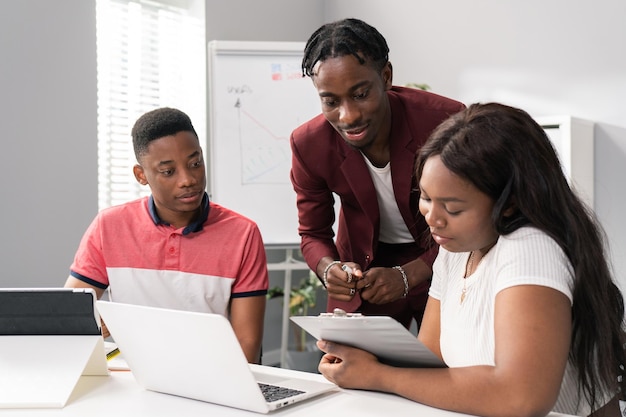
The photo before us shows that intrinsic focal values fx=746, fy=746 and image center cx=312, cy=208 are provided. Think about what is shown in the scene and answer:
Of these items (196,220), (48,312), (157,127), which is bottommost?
(48,312)

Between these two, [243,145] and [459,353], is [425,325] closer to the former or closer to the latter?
[459,353]

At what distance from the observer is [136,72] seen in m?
3.70

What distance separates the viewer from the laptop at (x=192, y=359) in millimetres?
1094

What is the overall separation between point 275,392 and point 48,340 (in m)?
0.45

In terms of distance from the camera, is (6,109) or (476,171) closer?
(476,171)

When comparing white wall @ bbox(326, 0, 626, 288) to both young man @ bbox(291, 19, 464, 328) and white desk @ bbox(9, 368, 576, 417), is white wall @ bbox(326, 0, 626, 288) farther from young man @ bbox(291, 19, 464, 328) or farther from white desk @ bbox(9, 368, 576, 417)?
white desk @ bbox(9, 368, 576, 417)

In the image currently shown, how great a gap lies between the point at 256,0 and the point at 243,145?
1064 mm

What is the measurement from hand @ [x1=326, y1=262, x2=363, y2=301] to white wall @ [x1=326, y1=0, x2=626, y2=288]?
1832 millimetres

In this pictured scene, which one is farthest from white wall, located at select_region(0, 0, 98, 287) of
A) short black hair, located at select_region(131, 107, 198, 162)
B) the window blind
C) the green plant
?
short black hair, located at select_region(131, 107, 198, 162)

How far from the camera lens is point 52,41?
10.1ft

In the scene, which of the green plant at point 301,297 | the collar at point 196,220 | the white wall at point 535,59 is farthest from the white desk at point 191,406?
the green plant at point 301,297

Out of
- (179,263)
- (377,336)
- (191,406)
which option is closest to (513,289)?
(377,336)

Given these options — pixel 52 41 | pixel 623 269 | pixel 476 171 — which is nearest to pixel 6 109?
pixel 52 41

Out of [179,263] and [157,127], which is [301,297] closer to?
[179,263]
